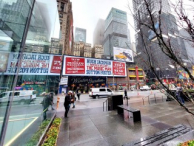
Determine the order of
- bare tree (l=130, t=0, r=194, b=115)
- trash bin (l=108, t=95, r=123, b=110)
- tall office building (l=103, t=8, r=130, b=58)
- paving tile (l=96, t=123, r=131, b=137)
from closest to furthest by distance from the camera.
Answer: bare tree (l=130, t=0, r=194, b=115) → paving tile (l=96, t=123, r=131, b=137) → tall office building (l=103, t=8, r=130, b=58) → trash bin (l=108, t=95, r=123, b=110)

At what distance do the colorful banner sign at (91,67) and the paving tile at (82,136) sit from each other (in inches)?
1027

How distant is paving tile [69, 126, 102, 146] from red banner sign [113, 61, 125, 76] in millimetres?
31880

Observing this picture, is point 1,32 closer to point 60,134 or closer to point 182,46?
point 60,134

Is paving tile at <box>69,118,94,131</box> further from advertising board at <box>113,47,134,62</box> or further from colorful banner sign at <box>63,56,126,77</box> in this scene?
advertising board at <box>113,47,134,62</box>

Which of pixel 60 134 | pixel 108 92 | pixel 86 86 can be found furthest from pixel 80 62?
pixel 60 134

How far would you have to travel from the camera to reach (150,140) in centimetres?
290

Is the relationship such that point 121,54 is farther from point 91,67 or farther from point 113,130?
point 113,130

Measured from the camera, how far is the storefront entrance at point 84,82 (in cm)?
3405

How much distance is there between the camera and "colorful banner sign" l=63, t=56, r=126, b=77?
95.3ft

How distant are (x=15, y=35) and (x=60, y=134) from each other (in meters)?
4.19

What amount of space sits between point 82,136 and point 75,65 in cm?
2750

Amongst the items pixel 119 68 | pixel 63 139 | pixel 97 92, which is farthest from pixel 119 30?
pixel 119 68

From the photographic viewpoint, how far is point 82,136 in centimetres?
365

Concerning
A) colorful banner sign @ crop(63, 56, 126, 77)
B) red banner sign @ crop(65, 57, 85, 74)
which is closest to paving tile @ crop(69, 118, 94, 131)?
colorful banner sign @ crop(63, 56, 126, 77)
